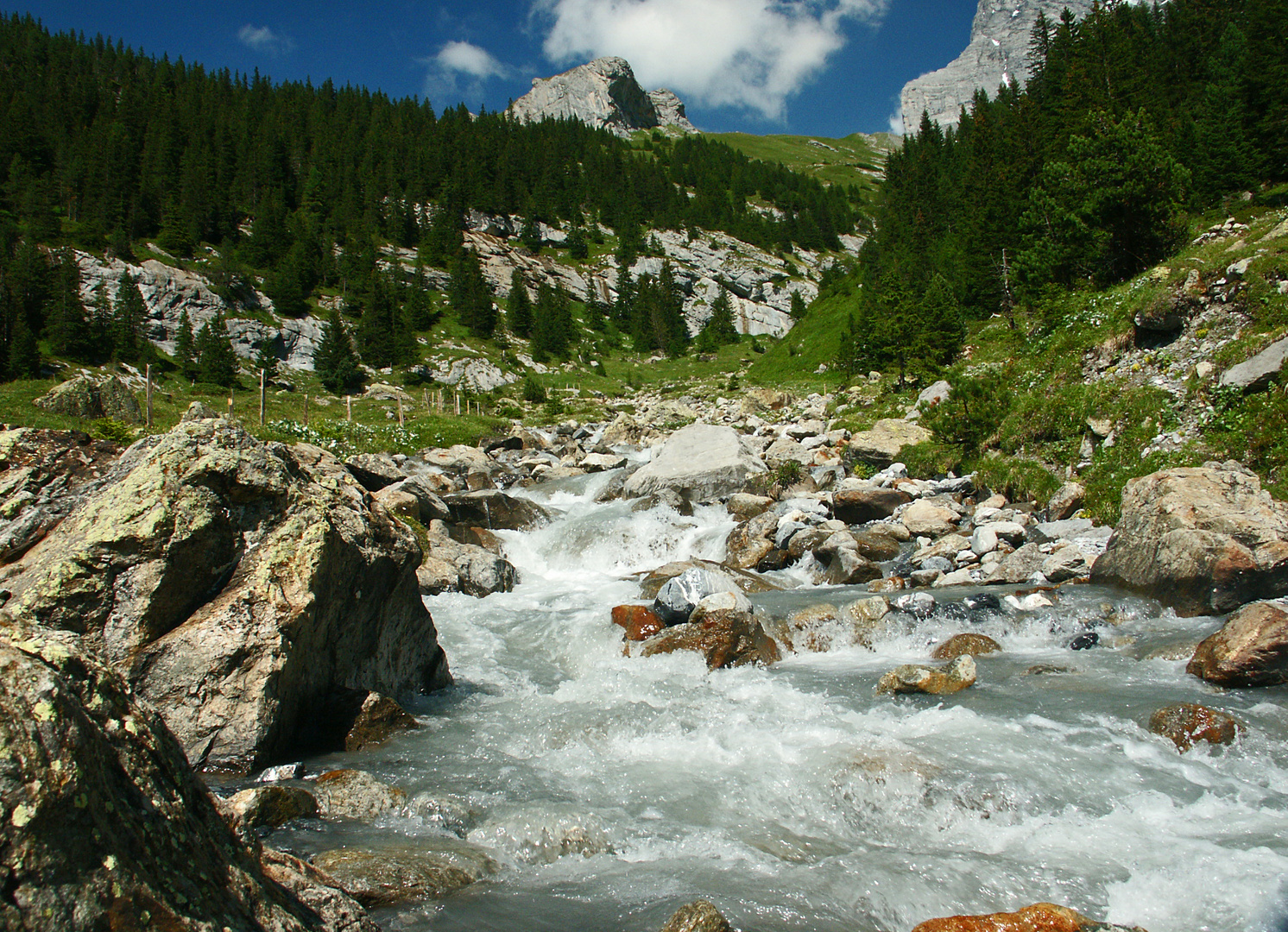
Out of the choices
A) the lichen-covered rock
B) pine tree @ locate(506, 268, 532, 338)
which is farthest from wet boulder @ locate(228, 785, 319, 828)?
pine tree @ locate(506, 268, 532, 338)

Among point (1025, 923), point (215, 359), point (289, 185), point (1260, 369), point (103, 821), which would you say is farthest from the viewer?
point (289, 185)

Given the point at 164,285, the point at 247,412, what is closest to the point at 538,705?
the point at 247,412

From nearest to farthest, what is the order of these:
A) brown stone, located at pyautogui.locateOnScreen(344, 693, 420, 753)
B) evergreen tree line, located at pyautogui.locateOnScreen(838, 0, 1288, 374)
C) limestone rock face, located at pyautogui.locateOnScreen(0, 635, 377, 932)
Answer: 1. limestone rock face, located at pyautogui.locateOnScreen(0, 635, 377, 932)
2. brown stone, located at pyautogui.locateOnScreen(344, 693, 420, 753)
3. evergreen tree line, located at pyautogui.locateOnScreen(838, 0, 1288, 374)

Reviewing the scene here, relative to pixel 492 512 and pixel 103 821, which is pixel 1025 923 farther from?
pixel 492 512

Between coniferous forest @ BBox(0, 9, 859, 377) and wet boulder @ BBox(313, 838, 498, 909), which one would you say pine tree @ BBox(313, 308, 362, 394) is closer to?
Result: coniferous forest @ BBox(0, 9, 859, 377)

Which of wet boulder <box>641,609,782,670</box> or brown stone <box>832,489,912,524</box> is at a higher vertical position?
brown stone <box>832,489,912,524</box>

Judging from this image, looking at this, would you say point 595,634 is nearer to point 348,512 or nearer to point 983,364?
point 348,512

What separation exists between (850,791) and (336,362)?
63.1 m

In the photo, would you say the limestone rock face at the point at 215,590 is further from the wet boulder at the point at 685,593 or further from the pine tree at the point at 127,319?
the pine tree at the point at 127,319

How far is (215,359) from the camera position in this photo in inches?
2093

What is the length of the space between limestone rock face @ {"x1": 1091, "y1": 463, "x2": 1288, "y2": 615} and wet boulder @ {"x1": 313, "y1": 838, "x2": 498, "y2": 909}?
35.8ft

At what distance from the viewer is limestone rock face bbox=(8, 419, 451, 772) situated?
6.00 meters

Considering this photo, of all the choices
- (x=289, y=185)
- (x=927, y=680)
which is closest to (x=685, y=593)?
(x=927, y=680)

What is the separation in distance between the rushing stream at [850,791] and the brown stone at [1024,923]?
0.60m
